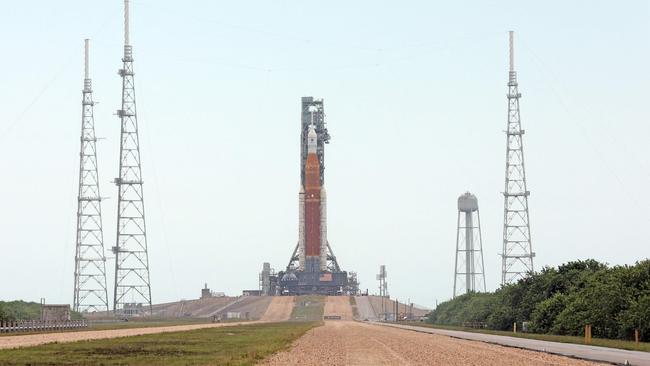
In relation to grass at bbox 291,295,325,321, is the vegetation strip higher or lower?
higher

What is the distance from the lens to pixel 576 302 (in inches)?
2918

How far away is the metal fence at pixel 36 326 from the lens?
77000mm

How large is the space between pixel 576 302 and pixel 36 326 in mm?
42483

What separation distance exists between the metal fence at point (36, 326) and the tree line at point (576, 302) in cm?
3907

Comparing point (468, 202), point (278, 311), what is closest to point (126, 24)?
point (278, 311)

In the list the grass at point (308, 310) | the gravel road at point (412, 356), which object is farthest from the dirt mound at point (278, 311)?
the gravel road at point (412, 356)

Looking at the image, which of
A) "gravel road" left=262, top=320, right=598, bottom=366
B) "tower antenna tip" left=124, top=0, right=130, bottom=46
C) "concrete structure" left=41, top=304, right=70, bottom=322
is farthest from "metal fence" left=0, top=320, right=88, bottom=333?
"tower antenna tip" left=124, top=0, right=130, bottom=46

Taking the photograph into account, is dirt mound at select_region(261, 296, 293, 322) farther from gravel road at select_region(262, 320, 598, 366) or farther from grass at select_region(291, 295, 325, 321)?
gravel road at select_region(262, 320, 598, 366)

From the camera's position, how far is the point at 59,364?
37.0 m

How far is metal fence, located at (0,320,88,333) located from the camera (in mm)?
77000

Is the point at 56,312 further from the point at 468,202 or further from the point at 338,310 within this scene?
the point at 338,310

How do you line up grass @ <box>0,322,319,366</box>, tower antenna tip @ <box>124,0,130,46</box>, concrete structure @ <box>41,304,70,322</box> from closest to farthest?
1. grass @ <box>0,322,319,366</box>
2. concrete structure @ <box>41,304,70,322</box>
3. tower antenna tip @ <box>124,0,130,46</box>

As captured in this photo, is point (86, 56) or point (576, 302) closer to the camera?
point (576, 302)

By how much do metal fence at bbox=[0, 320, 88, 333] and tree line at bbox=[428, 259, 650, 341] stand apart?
39.1m
